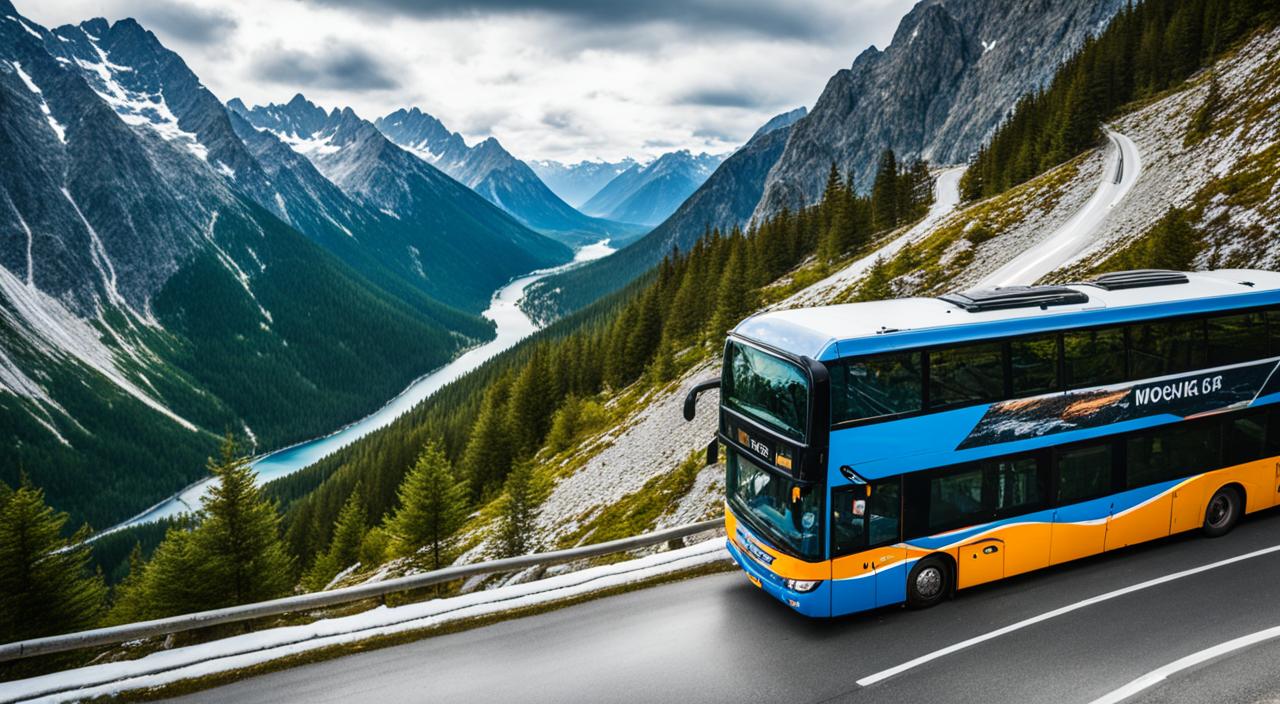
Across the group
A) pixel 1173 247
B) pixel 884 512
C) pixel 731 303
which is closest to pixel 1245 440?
pixel 884 512

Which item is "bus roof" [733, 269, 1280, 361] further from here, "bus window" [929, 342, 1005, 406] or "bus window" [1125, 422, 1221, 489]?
"bus window" [1125, 422, 1221, 489]

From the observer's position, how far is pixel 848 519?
39.6 feet

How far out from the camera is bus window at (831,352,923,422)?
1180cm

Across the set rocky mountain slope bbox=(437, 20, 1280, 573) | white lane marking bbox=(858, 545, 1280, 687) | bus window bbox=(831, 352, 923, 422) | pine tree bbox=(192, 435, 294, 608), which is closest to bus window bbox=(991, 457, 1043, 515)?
white lane marking bbox=(858, 545, 1280, 687)

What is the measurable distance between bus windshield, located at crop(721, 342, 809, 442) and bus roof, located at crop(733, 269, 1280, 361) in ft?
1.31

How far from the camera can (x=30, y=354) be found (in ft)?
579

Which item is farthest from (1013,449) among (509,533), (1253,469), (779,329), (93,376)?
(93,376)

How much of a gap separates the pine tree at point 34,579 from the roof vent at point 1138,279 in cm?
3589

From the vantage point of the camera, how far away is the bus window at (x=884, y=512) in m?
12.3

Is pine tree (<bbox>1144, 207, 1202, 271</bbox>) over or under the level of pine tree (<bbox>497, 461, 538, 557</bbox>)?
over

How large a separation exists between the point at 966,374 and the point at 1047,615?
5034 mm

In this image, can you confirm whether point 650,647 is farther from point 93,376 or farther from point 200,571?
point 93,376

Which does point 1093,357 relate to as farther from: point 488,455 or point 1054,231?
point 488,455

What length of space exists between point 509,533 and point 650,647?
25.7 m
